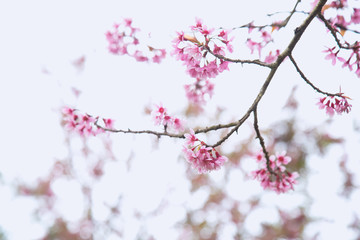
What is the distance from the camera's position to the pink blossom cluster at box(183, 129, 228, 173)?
6.08ft

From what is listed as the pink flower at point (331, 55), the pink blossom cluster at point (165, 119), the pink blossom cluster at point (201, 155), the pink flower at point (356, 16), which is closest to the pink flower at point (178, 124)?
the pink blossom cluster at point (165, 119)

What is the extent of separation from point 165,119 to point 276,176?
99 centimetres

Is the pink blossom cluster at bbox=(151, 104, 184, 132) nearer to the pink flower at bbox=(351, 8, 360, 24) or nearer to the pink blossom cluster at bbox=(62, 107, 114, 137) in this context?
Answer: the pink blossom cluster at bbox=(62, 107, 114, 137)

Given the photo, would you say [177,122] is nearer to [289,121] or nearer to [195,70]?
[195,70]

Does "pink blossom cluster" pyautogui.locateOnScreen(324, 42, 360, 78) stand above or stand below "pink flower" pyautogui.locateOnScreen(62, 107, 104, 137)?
above

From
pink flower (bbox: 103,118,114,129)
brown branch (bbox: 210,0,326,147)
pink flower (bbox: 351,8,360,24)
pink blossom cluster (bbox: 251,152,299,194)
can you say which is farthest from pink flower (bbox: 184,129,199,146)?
pink flower (bbox: 351,8,360,24)

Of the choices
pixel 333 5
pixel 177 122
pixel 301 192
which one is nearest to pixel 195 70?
pixel 177 122

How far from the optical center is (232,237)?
672 cm

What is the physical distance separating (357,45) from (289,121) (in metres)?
5.00

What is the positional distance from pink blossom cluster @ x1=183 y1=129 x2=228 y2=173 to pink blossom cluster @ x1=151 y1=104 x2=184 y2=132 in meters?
0.32

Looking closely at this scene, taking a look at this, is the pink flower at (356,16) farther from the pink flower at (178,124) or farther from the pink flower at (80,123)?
the pink flower at (80,123)

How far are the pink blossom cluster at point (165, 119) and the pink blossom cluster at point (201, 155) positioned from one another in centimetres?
32

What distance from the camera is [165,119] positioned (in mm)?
2205

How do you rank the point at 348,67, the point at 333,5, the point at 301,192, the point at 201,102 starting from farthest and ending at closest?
the point at 301,192, the point at 201,102, the point at 333,5, the point at 348,67
